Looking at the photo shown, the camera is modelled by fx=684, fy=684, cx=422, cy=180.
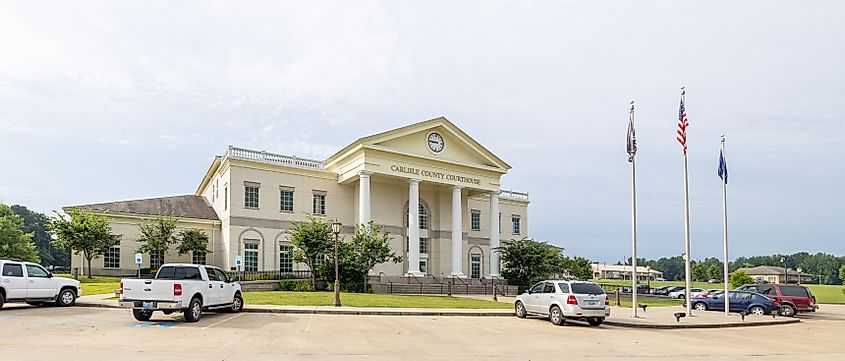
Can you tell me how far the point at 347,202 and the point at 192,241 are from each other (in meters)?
11.8

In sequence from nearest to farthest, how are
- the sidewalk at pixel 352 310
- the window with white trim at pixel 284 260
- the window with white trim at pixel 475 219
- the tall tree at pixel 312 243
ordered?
the sidewalk at pixel 352 310, the tall tree at pixel 312 243, the window with white trim at pixel 284 260, the window with white trim at pixel 475 219

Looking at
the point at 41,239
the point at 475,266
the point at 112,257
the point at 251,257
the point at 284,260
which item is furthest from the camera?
the point at 41,239

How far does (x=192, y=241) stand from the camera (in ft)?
153

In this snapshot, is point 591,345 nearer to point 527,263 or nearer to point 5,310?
point 5,310

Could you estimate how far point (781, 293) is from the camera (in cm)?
3234

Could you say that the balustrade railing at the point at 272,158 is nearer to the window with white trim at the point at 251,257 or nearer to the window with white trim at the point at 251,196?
the window with white trim at the point at 251,196

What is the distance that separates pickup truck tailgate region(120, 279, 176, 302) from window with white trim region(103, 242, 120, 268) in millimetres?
29118

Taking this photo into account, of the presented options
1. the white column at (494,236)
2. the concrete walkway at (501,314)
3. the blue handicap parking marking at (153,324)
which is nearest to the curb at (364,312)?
the concrete walkway at (501,314)

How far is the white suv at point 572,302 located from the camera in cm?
2209

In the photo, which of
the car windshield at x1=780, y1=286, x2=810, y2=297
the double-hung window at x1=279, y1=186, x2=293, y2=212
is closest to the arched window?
the double-hung window at x1=279, y1=186, x2=293, y2=212

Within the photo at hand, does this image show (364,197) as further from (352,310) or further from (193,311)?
(193,311)

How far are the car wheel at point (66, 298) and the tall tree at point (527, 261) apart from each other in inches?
1359

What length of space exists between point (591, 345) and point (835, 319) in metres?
20.2

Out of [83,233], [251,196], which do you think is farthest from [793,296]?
[83,233]
